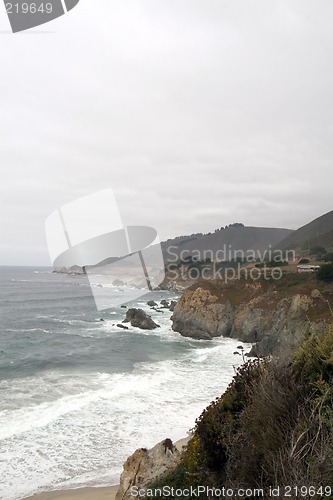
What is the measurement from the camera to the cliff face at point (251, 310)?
110 ft

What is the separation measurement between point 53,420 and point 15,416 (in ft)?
6.71

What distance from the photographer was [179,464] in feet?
26.9

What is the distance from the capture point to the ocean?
13.2m

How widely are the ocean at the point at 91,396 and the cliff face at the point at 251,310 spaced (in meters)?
2.36

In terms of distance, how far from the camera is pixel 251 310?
129 ft

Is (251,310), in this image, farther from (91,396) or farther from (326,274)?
(91,396)

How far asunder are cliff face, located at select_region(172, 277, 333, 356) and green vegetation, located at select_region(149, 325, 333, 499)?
25.0 m

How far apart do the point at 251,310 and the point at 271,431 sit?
34.8m

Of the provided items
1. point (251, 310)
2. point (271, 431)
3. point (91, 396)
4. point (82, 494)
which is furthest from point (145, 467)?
point (251, 310)

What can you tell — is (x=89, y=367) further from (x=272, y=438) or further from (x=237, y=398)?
(x=272, y=438)

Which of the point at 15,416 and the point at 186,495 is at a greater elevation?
the point at 186,495

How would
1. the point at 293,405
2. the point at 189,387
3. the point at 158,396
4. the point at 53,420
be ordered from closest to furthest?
the point at 293,405 < the point at 53,420 < the point at 158,396 < the point at 189,387

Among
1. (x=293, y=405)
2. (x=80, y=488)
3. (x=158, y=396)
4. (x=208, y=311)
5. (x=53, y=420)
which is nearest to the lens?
(x=293, y=405)

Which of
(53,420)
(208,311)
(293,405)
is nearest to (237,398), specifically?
(293,405)
